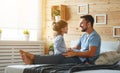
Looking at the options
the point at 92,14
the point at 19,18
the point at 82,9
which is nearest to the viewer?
the point at 92,14

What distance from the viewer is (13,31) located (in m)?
5.26

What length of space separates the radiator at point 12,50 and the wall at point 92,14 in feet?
1.23

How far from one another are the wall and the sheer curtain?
203 mm

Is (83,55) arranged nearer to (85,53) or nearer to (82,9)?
(85,53)

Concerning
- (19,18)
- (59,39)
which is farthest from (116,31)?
(19,18)

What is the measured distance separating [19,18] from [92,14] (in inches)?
57.3

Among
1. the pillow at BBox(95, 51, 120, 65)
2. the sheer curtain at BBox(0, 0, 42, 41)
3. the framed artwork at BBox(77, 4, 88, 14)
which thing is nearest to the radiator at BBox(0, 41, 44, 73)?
the sheer curtain at BBox(0, 0, 42, 41)

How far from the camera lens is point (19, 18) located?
17.5 ft

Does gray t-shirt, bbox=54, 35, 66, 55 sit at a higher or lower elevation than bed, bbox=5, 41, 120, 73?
higher

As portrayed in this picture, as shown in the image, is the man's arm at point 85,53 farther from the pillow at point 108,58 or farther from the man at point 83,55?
the pillow at point 108,58

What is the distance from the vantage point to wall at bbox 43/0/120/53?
4.52 m

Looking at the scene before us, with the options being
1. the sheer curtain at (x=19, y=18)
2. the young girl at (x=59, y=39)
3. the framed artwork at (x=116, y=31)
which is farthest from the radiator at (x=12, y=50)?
the framed artwork at (x=116, y=31)

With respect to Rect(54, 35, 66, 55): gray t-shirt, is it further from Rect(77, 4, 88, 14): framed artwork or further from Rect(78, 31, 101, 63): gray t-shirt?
Rect(77, 4, 88, 14): framed artwork

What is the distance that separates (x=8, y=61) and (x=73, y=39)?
126cm
